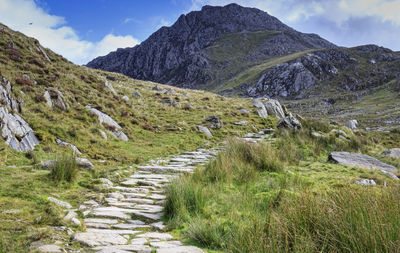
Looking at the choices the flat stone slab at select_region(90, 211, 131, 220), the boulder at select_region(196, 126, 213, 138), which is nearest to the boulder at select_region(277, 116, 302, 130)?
the boulder at select_region(196, 126, 213, 138)

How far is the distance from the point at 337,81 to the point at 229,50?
100 m

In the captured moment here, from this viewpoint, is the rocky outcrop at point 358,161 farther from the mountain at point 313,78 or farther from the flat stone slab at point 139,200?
the mountain at point 313,78

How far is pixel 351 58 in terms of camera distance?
11506 cm

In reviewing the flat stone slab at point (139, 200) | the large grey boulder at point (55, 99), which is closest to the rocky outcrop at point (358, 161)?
the flat stone slab at point (139, 200)

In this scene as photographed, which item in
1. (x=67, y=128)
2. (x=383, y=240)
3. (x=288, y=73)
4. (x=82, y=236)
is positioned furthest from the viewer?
(x=288, y=73)

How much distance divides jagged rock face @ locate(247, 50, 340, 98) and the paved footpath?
104026 millimetres

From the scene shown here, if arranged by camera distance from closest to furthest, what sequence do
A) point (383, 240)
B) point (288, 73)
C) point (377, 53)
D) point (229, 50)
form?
1. point (383, 240)
2. point (288, 73)
3. point (377, 53)
4. point (229, 50)

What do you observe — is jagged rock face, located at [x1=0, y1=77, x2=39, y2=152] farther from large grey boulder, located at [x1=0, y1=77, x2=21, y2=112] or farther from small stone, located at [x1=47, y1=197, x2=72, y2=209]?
small stone, located at [x1=47, y1=197, x2=72, y2=209]

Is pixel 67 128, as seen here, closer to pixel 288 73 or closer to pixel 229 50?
pixel 288 73

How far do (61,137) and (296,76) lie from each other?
371ft

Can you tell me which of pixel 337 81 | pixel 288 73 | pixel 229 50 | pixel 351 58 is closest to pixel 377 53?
pixel 351 58

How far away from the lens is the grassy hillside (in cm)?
382

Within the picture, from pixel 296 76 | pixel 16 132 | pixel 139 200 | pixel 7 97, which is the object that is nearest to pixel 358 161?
pixel 139 200

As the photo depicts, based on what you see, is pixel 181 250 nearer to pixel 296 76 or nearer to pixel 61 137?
pixel 61 137
